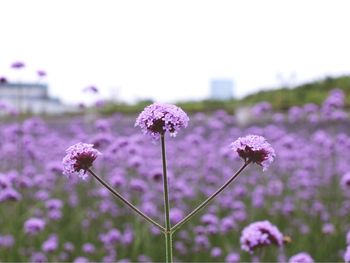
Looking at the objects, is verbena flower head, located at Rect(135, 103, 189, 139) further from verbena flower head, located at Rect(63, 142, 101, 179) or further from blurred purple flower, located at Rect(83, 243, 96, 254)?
blurred purple flower, located at Rect(83, 243, 96, 254)

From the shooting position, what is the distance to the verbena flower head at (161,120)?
1.60 m

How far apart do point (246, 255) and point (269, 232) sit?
280cm

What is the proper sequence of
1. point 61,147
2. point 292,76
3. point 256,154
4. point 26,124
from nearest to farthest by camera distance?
point 256,154 < point 26,124 < point 61,147 < point 292,76

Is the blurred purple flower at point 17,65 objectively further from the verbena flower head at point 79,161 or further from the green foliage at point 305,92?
the green foliage at point 305,92

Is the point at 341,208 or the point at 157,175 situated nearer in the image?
the point at 157,175

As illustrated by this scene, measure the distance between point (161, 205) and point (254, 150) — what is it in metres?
5.39

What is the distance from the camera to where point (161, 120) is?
1615 mm

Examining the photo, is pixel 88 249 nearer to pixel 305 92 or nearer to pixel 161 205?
pixel 161 205

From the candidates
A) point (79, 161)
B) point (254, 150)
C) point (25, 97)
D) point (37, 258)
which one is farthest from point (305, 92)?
point (79, 161)

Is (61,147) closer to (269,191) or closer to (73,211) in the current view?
(73,211)

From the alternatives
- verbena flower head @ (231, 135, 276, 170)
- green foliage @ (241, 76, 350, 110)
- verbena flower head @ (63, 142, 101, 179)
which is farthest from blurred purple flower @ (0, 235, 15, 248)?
green foliage @ (241, 76, 350, 110)

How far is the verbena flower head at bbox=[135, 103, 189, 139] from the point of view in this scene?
1.60 meters

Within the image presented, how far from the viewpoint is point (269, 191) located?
22.2 feet

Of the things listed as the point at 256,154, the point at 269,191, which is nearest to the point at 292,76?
the point at 269,191
